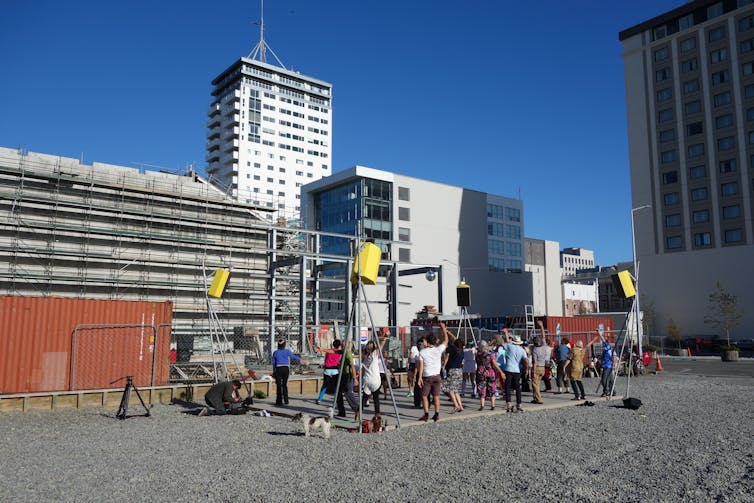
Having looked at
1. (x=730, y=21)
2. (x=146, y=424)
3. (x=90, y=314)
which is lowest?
(x=146, y=424)

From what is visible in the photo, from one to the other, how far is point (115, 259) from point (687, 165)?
54.9 metres

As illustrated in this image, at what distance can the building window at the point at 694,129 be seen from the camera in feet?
199

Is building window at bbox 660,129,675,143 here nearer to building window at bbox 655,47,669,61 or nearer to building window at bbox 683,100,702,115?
building window at bbox 683,100,702,115

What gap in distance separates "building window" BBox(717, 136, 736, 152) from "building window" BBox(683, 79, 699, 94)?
611 cm

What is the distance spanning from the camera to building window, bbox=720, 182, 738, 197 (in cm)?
5803

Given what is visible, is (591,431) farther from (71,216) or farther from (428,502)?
(71,216)

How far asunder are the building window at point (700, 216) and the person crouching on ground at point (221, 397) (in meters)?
59.0

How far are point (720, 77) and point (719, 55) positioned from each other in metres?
2.28

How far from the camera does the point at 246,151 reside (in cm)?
11569

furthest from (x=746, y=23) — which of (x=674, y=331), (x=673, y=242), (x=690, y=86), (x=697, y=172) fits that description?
(x=674, y=331)

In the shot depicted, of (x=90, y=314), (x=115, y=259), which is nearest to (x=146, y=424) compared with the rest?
(x=90, y=314)

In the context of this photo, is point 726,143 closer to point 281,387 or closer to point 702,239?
point 702,239

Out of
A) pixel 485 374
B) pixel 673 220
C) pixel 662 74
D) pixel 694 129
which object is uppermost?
pixel 662 74

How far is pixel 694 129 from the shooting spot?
201ft
